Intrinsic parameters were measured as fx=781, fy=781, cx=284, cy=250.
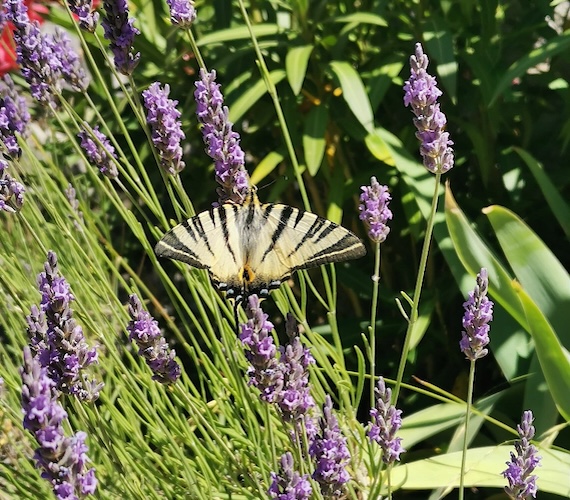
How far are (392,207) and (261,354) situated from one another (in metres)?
1.41

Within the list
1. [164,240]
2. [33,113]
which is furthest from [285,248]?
[33,113]

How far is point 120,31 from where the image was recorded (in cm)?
122

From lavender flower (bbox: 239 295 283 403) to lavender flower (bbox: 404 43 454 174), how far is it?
12.8 inches

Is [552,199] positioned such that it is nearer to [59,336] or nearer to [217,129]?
[217,129]

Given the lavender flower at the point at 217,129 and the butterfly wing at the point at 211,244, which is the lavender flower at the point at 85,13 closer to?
the lavender flower at the point at 217,129

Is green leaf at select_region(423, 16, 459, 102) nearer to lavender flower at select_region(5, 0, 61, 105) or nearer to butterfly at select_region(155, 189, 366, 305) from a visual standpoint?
butterfly at select_region(155, 189, 366, 305)

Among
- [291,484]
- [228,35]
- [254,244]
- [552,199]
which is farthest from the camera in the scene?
[228,35]

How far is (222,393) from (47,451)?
75cm

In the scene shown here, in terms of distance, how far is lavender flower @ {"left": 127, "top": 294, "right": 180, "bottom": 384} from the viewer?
42.2 inches

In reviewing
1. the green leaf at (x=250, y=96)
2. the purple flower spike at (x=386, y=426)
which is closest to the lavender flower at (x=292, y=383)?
the purple flower spike at (x=386, y=426)

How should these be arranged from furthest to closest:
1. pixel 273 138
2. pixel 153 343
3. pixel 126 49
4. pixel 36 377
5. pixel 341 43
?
pixel 273 138 < pixel 341 43 < pixel 126 49 < pixel 153 343 < pixel 36 377

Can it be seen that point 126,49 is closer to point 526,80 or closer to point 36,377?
point 36,377

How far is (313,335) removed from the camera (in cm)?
146

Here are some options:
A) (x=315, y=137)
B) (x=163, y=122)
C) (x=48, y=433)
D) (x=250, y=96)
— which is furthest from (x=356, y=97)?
(x=48, y=433)
